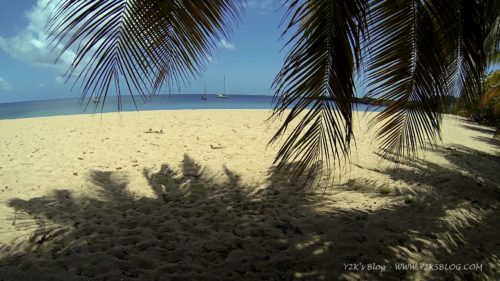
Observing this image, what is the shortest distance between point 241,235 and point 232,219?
1.11 feet

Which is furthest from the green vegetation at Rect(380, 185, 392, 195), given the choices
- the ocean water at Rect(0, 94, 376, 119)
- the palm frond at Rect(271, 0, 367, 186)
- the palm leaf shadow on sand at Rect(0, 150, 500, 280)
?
the palm frond at Rect(271, 0, 367, 186)

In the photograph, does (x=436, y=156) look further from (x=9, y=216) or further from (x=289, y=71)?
(x=9, y=216)

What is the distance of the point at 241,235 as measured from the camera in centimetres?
285

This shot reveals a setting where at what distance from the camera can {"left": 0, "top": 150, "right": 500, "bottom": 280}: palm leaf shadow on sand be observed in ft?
7.66

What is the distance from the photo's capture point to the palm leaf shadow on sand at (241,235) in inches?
92.0

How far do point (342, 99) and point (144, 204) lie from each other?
2722 millimetres

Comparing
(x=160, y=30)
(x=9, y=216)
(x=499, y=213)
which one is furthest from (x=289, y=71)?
(x=499, y=213)

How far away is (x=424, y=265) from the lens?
2482 mm

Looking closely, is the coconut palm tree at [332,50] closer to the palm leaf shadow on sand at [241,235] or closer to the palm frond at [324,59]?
the palm frond at [324,59]

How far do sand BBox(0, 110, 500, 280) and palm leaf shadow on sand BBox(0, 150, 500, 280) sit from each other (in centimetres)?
1

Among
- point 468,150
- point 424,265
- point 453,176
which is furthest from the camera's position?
point 468,150

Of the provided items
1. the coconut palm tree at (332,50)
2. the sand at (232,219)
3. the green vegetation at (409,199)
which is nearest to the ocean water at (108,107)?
the coconut palm tree at (332,50)

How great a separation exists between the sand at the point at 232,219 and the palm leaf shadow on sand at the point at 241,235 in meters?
0.01

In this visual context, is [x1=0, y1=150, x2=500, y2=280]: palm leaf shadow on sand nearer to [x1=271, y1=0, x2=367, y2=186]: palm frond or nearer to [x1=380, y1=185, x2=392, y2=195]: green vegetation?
[x1=380, y1=185, x2=392, y2=195]: green vegetation
